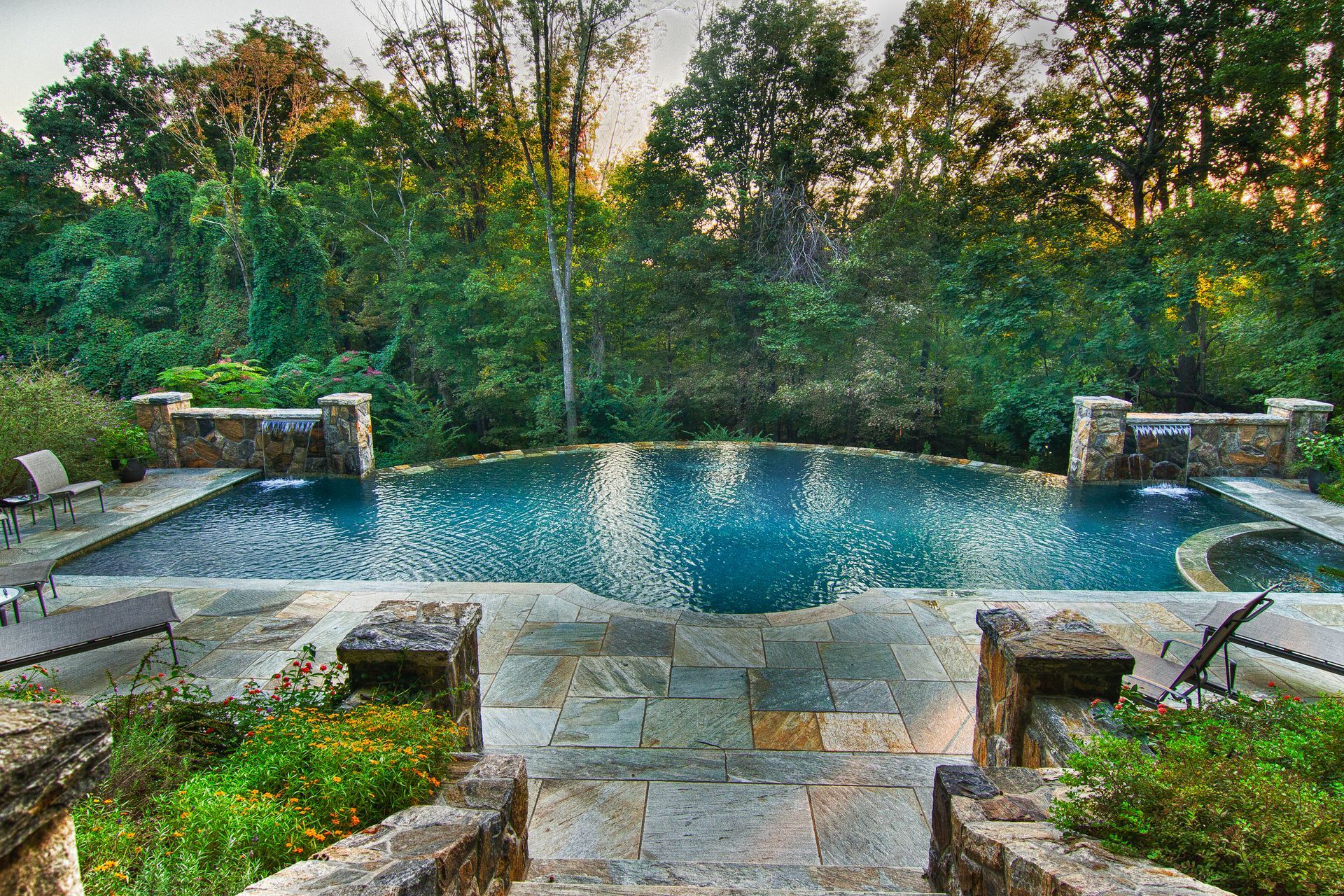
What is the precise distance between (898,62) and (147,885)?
48.4 ft

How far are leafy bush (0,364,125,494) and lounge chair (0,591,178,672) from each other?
4.87 metres

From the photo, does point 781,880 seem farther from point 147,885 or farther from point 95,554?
point 95,554

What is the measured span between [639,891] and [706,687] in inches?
64.8

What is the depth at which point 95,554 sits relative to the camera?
574cm

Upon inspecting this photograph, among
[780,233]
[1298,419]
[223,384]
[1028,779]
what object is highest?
[780,233]

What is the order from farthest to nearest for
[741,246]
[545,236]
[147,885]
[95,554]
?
[545,236] < [741,246] < [95,554] < [147,885]

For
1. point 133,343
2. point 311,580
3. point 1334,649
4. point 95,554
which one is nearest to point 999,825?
point 1334,649

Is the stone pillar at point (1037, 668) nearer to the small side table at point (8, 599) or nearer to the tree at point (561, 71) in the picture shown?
the small side table at point (8, 599)

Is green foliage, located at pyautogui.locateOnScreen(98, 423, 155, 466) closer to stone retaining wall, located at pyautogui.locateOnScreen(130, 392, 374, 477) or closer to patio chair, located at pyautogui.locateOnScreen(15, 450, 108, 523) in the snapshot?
stone retaining wall, located at pyautogui.locateOnScreen(130, 392, 374, 477)

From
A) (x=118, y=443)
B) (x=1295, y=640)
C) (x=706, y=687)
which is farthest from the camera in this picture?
(x=118, y=443)

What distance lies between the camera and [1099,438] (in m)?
8.28

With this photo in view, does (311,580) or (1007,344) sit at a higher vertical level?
(1007,344)

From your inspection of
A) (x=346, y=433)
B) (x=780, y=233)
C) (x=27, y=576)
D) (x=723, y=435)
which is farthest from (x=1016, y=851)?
(x=780, y=233)

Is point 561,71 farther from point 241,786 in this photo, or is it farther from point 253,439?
point 241,786
